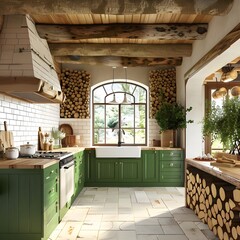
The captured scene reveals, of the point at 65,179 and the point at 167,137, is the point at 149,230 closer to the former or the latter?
the point at 65,179

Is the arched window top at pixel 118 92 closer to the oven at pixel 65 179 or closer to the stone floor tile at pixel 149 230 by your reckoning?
the oven at pixel 65 179

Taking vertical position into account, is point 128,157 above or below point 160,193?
above

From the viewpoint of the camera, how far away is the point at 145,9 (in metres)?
3.74

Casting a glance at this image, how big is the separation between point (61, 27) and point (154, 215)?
338 cm

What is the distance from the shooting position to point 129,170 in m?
6.81

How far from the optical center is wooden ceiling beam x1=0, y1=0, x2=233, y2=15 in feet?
12.1

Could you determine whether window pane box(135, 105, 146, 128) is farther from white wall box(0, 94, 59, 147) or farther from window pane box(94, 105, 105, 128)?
white wall box(0, 94, 59, 147)

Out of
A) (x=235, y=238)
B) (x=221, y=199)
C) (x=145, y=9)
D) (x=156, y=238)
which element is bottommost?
(x=156, y=238)

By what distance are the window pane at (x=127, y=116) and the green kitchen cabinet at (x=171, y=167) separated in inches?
50.9

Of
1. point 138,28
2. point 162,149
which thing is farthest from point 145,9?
point 162,149

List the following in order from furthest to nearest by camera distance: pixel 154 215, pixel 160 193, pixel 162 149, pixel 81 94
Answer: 1. pixel 81 94
2. pixel 162 149
3. pixel 160 193
4. pixel 154 215

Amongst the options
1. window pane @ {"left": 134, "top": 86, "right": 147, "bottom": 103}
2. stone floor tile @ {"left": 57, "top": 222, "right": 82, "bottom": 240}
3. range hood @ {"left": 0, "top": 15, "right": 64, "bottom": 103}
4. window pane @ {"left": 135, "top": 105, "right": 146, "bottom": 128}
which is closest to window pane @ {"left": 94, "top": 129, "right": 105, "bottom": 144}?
window pane @ {"left": 135, "top": 105, "right": 146, "bottom": 128}

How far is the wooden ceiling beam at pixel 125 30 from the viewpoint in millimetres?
4840

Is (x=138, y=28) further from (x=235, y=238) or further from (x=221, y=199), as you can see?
(x=235, y=238)
